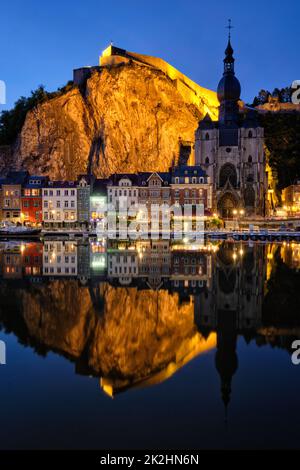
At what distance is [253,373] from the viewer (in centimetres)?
715

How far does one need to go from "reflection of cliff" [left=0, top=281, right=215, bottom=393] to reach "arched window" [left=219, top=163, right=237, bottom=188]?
187 feet

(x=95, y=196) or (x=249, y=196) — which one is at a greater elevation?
(x=249, y=196)

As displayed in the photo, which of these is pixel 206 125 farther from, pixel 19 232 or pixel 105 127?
pixel 19 232

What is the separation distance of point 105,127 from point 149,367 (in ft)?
223

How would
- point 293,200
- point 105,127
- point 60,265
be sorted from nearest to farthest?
point 60,265
point 105,127
point 293,200

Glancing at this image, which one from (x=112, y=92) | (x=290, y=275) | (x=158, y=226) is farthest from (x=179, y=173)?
Answer: (x=290, y=275)

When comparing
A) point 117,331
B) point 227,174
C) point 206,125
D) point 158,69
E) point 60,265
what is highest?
point 158,69

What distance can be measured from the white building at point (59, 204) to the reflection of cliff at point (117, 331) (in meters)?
46.5

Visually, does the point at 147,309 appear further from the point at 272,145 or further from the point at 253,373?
the point at 272,145

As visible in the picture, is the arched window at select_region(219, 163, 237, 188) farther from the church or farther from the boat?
the boat

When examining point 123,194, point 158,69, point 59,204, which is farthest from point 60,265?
point 158,69

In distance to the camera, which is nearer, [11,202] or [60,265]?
[60,265]

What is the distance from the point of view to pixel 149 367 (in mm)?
7301

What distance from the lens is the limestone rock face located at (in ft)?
234
